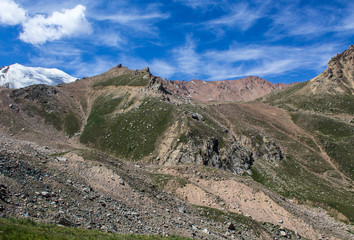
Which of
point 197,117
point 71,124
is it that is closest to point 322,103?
point 197,117

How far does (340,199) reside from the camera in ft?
232

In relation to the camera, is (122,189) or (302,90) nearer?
(122,189)

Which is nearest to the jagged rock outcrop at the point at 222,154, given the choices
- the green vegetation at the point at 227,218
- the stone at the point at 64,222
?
the green vegetation at the point at 227,218

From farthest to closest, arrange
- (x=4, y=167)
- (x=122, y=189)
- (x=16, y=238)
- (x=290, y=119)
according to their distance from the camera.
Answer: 1. (x=290, y=119)
2. (x=122, y=189)
3. (x=4, y=167)
4. (x=16, y=238)

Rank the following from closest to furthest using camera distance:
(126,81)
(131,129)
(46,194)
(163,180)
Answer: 1. (46,194)
2. (163,180)
3. (131,129)
4. (126,81)

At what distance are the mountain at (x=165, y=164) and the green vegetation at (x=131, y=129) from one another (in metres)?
0.46

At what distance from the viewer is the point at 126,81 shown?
13025cm

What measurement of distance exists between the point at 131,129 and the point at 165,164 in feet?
81.3

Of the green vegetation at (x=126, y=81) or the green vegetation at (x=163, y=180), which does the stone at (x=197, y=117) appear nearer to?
the green vegetation at (x=126, y=81)

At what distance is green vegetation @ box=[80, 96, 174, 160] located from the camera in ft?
256

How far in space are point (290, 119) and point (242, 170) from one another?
84.0 m

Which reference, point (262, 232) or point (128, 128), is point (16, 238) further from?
point (128, 128)

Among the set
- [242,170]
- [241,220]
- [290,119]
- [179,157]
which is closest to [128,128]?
[179,157]

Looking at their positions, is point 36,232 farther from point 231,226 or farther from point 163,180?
point 163,180
